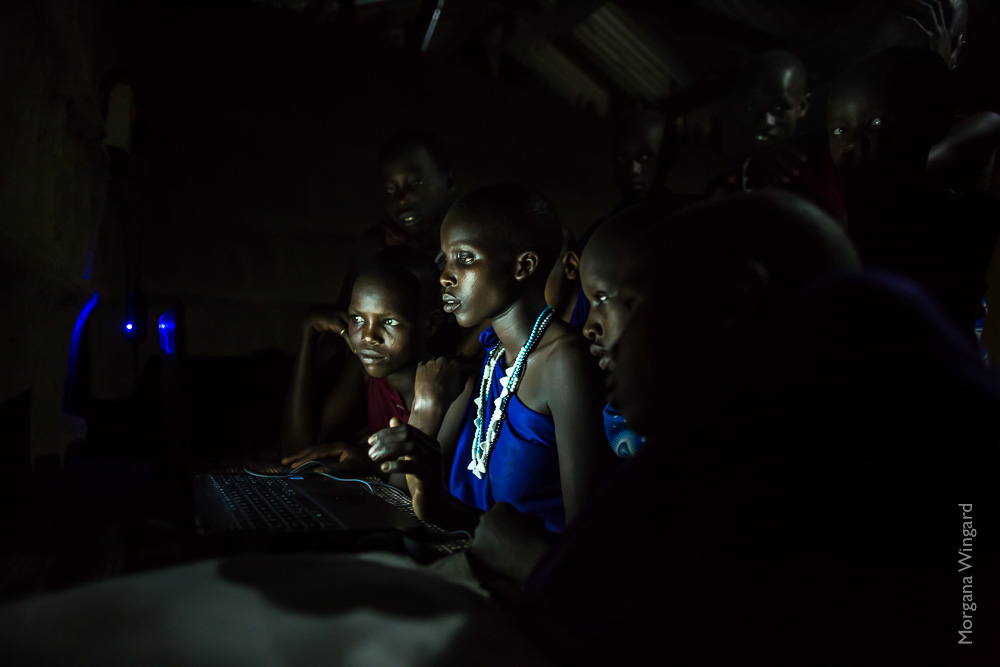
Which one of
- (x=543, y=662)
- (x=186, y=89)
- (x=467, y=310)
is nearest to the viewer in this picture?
(x=543, y=662)

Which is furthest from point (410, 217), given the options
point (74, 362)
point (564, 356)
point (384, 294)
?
point (564, 356)

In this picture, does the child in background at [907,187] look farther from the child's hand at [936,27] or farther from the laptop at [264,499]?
the laptop at [264,499]

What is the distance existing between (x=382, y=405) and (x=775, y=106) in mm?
1688

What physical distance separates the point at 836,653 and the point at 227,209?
10.4 feet

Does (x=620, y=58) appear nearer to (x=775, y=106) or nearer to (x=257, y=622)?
(x=775, y=106)

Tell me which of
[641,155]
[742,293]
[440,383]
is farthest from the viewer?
[641,155]

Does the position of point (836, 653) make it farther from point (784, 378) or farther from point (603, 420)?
point (603, 420)

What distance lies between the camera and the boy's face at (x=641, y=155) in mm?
2758

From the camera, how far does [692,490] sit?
1.87ft

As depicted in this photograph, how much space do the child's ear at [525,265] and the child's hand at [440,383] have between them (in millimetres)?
244

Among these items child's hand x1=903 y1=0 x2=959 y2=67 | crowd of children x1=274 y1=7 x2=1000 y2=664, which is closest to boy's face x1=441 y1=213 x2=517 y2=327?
crowd of children x1=274 y1=7 x2=1000 y2=664

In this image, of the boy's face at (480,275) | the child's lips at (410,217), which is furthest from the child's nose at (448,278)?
the child's lips at (410,217)

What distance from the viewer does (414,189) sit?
2508mm

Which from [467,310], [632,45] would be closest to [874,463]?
A: [467,310]
